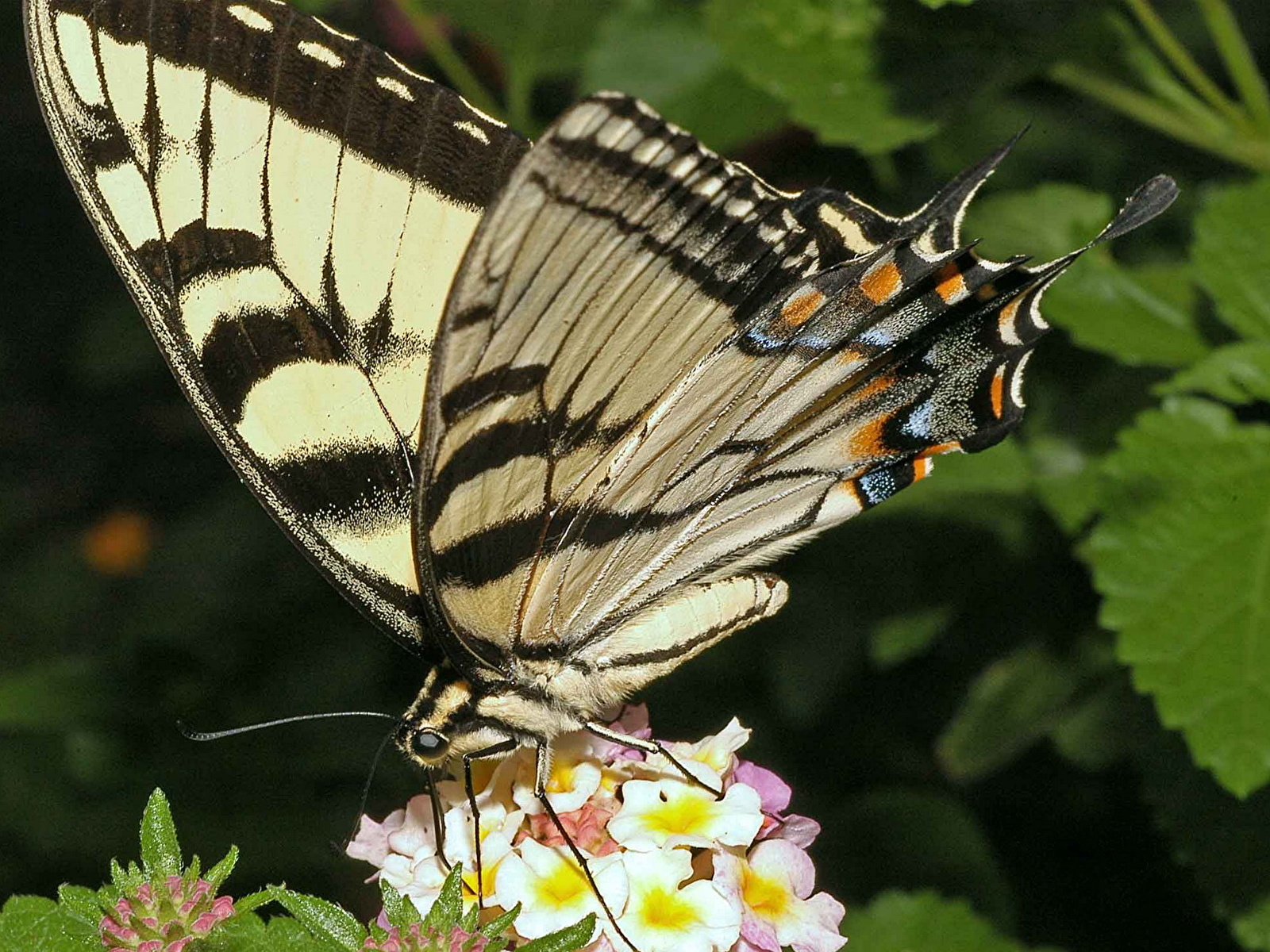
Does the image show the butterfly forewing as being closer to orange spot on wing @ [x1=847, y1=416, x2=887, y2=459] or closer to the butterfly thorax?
the butterfly thorax

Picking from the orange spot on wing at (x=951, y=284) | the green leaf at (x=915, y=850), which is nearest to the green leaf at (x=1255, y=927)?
the green leaf at (x=915, y=850)

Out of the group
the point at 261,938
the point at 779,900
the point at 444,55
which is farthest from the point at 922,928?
the point at 444,55

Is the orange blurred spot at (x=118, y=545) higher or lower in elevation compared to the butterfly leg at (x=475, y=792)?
higher

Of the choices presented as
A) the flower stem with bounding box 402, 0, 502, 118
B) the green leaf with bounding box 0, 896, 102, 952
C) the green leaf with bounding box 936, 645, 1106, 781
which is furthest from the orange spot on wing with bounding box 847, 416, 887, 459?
the flower stem with bounding box 402, 0, 502, 118

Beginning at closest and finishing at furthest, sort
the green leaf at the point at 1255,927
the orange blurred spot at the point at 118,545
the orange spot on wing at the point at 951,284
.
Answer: the orange spot on wing at the point at 951,284, the green leaf at the point at 1255,927, the orange blurred spot at the point at 118,545

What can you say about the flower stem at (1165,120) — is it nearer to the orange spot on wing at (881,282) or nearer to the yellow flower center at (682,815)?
the orange spot on wing at (881,282)

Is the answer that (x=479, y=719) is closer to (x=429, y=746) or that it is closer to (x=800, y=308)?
(x=429, y=746)

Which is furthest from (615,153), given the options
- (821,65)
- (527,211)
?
(821,65)

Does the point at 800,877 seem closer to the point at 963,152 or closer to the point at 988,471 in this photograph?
the point at 988,471
